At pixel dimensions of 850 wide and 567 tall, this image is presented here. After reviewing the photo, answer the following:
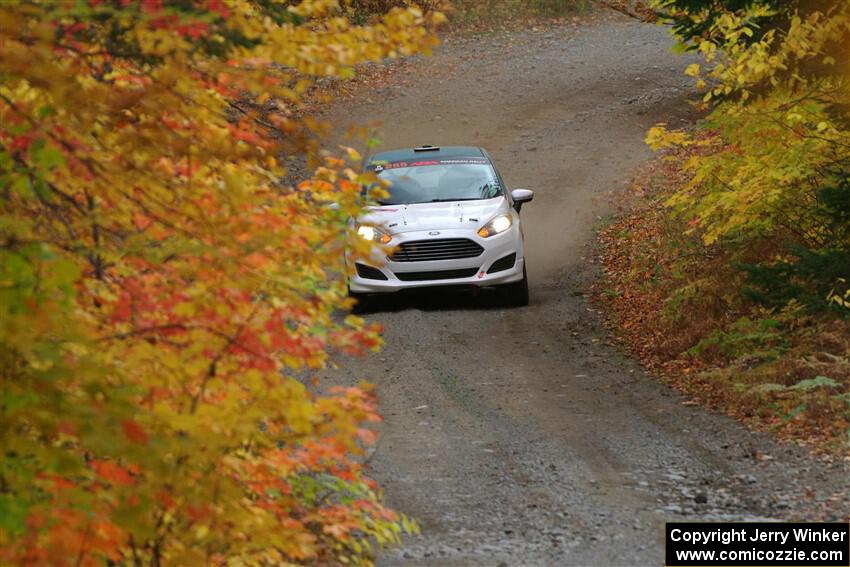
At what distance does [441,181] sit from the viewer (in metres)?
15.8

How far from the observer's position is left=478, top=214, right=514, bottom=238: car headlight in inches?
583

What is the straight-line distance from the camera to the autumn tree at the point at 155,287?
→ 13.2ft

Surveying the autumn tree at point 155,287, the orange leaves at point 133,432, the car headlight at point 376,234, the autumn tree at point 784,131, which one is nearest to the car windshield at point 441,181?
the car headlight at point 376,234

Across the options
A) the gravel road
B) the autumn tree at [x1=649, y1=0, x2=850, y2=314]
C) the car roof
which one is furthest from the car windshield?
the autumn tree at [x1=649, y1=0, x2=850, y2=314]

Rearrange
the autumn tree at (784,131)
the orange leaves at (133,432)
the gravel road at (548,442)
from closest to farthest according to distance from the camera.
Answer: the orange leaves at (133,432)
the gravel road at (548,442)
the autumn tree at (784,131)

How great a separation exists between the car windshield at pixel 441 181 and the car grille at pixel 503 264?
44.1 inches

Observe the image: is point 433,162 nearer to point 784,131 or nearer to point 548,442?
point 784,131

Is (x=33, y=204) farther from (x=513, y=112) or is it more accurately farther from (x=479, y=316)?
(x=513, y=112)

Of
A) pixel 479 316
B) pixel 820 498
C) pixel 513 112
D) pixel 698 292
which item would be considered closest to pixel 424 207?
pixel 479 316

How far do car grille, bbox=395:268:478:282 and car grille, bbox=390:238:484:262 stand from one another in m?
0.17

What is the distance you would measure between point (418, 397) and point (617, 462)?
9.06ft

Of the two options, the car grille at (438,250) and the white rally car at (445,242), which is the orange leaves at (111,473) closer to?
the white rally car at (445,242)

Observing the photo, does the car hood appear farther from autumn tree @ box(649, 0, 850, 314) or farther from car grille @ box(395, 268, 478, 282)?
autumn tree @ box(649, 0, 850, 314)

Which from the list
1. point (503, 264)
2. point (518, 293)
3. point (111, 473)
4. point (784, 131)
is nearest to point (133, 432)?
point (111, 473)
